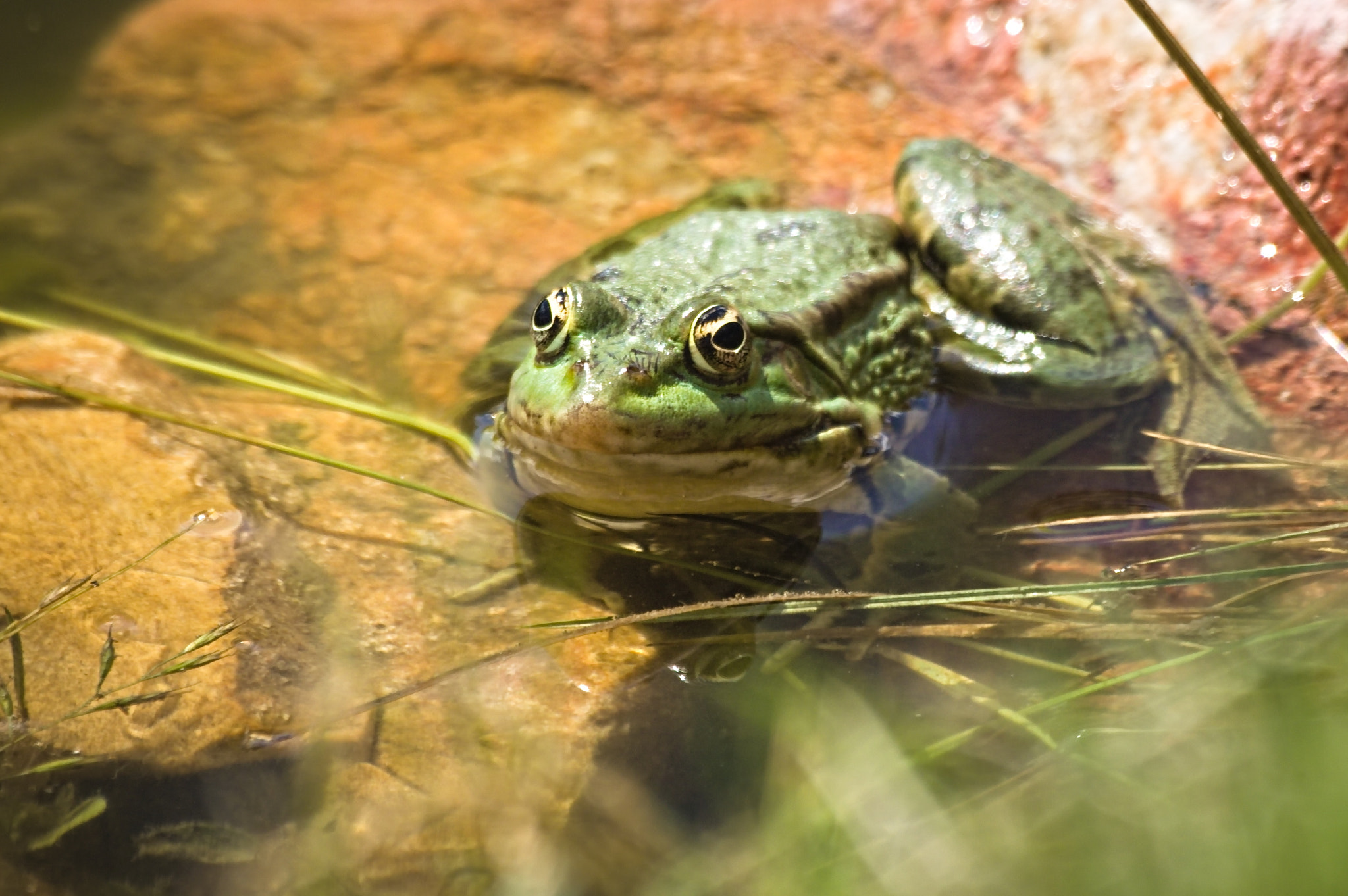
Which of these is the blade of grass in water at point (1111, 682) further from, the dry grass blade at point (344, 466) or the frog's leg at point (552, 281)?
the frog's leg at point (552, 281)

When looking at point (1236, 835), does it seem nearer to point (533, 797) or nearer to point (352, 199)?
point (533, 797)

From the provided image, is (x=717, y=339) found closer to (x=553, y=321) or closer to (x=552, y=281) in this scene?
(x=553, y=321)

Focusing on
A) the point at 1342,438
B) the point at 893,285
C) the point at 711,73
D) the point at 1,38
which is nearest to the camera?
the point at 1342,438

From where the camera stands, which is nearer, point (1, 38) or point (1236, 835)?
point (1236, 835)

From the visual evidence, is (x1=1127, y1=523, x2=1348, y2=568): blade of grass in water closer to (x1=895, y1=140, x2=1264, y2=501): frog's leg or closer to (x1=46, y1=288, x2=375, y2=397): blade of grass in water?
(x1=895, y1=140, x2=1264, y2=501): frog's leg

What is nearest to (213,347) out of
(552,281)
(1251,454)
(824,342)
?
(552,281)

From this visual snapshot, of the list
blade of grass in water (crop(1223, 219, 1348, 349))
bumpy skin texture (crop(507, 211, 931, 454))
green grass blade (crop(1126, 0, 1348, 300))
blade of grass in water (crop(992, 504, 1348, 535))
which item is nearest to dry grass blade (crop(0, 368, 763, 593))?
bumpy skin texture (crop(507, 211, 931, 454))

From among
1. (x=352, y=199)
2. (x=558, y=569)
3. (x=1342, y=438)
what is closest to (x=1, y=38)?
(x=352, y=199)

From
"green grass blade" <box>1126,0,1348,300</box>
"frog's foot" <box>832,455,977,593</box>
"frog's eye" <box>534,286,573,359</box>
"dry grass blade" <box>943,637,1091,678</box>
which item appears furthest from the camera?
"frog's foot" <box>832,455,977,593</box>
